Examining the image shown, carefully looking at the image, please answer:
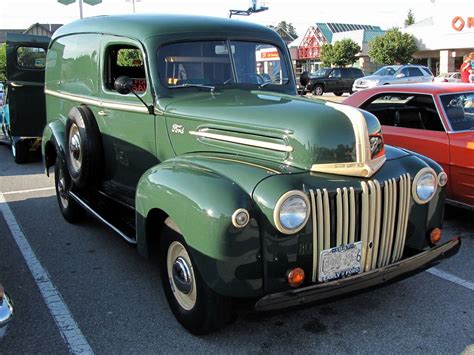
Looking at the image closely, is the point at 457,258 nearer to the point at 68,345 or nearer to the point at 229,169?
the point at 229,169

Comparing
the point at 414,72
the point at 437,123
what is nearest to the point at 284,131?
the point at 437,123

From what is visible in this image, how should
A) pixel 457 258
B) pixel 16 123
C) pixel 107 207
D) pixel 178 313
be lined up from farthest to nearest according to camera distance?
pixel 16 123 → pixel 107 207 → pixel 457 258 → pixel 178 313

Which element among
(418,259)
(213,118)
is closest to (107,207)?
(213,118)

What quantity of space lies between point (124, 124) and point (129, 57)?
0.86 metres

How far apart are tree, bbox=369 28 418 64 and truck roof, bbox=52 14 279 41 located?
33615 millimetres

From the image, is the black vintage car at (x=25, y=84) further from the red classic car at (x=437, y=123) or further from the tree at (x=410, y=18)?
the tree at (x=410, y=18)

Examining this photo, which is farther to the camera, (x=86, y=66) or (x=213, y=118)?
(x=86, y=66)

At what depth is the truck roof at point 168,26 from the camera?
4.44 metres

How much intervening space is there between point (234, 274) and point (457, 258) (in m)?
2.74

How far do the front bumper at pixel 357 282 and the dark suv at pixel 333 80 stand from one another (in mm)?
24543

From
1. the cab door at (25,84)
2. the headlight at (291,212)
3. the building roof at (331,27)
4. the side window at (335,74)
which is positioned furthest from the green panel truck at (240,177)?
the building roof at (331,27)

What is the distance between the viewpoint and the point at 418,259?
3307 millimetres

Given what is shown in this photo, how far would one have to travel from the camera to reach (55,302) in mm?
3904

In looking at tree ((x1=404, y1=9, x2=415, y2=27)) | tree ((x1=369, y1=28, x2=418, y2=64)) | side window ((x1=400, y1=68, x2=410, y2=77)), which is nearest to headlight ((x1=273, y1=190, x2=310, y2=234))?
side window ((x1=400, y1=68, x2=410, y2=77))
